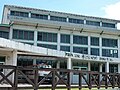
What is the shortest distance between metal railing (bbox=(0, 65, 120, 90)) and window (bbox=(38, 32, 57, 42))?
2670 centimetres

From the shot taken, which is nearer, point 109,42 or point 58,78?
point 58,78

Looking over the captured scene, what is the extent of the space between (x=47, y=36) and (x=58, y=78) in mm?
30629

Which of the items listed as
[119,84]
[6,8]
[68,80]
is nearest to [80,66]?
[6,8]

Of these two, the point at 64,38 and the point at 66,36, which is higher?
the point at 66,36

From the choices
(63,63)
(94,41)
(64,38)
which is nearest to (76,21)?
(94,41)

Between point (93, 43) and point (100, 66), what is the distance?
180 inches

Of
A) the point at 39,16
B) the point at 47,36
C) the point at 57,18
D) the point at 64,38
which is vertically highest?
the point at 39,16

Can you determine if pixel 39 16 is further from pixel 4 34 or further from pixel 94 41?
pixel 94 41

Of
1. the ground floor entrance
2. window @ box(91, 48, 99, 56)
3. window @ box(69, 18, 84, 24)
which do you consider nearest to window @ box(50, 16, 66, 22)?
window @ box(69, 18, 84, 24)

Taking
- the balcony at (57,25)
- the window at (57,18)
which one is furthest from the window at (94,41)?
the window at (57,18)

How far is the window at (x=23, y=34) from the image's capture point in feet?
130

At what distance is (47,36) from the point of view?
41.9 m

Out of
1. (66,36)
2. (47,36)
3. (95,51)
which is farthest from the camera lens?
(95,51)

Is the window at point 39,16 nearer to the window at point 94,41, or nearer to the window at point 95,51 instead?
the window at point 94,41
